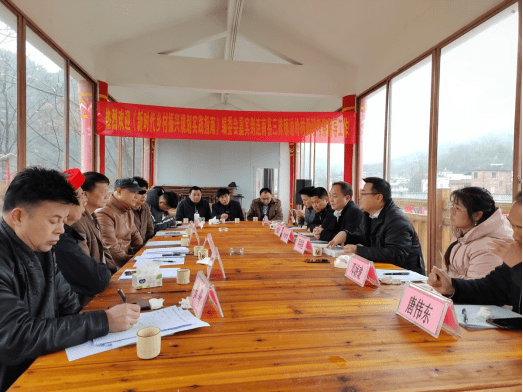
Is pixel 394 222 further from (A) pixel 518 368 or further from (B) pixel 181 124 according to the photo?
(B) pixel 181 124

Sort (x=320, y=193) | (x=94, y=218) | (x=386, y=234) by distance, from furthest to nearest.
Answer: (x=320, y=193) → (x=386, y=234) → (x=94, y=218)

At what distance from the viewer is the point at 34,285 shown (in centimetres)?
108

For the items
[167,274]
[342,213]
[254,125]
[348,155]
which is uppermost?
[254,125]

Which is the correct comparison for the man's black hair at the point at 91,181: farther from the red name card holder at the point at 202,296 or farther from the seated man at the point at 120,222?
the red name card holder at the point at 202,296

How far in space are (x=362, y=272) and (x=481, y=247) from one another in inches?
28.0

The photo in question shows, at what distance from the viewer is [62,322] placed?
92 cm

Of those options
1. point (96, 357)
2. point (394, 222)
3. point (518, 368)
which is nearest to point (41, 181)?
point (96, 357)

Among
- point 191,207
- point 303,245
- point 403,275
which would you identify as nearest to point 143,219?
point 191,207

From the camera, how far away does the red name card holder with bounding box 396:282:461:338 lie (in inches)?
40.6

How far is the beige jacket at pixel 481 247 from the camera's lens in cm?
169

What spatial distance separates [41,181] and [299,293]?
1.07 metres

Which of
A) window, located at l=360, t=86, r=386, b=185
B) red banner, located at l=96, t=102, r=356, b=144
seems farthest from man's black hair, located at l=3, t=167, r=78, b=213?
window, located at l=360, t=86, r=386, b=185

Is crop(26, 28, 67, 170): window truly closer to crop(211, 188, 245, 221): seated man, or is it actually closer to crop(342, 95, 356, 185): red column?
crop(211, 188, 245, 221): seated man

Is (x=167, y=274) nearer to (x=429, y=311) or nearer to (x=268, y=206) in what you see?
(x=429, y=311)
